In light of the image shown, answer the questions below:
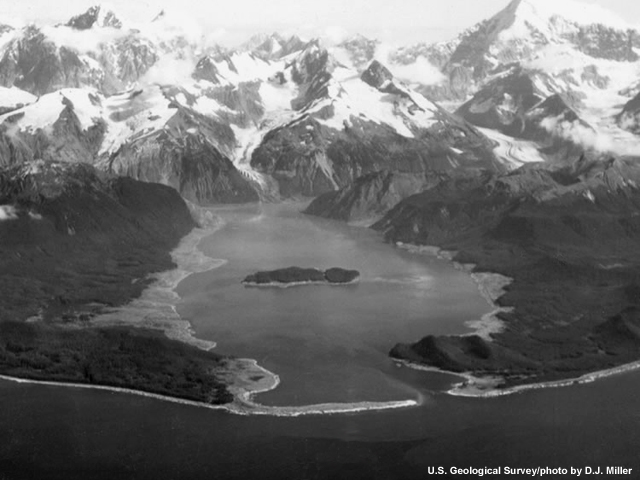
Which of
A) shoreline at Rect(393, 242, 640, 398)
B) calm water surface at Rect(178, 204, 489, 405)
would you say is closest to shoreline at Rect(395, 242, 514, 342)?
shoreline at Rect(393, 242, 640, 398)

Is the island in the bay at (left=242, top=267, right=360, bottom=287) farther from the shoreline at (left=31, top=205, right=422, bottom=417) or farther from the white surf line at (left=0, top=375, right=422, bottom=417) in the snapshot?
the white surf line at (left=0, top=375, right=422, bottom=417)

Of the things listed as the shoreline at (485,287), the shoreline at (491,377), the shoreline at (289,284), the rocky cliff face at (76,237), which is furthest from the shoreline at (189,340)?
the shoreline at (485,287)

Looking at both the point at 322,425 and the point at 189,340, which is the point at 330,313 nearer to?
the point at 189,340

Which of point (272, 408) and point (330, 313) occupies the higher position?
point (272, 408)

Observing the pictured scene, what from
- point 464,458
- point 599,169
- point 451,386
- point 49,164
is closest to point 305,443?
point 464,458

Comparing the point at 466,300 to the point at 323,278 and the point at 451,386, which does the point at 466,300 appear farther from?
the point at 451,386

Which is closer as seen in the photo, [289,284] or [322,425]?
[322,425]

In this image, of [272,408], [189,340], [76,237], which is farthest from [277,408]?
[76,237]
